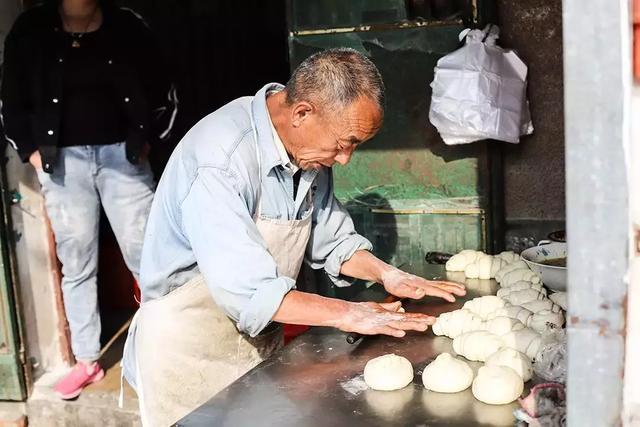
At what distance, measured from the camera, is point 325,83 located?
2.07 meters

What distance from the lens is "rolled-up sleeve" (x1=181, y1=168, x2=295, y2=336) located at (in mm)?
1988

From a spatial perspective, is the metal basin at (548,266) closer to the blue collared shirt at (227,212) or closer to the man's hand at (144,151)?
the blue collared shirt at (227,212)

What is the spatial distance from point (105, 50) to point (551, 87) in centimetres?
240

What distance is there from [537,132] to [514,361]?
6.98 feet

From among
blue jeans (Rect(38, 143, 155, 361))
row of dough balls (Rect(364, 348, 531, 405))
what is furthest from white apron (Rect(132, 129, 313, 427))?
blue jeans (Rect(38, 143, 155, 361))

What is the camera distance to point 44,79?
3.82 m

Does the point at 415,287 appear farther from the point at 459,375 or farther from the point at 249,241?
the point at 249,241

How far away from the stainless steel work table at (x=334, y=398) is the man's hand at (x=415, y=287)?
1.10 feet

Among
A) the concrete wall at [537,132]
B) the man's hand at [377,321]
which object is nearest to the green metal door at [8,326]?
the man's hand at [377,321]

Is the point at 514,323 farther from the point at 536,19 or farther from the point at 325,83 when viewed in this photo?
the point at 536,19

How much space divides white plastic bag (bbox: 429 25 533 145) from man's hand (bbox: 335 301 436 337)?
1.46 metres

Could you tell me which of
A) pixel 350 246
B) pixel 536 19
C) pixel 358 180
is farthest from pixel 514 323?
pixel 536 19

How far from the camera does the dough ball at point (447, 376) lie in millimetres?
1924

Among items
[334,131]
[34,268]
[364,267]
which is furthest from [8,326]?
[334,131]
